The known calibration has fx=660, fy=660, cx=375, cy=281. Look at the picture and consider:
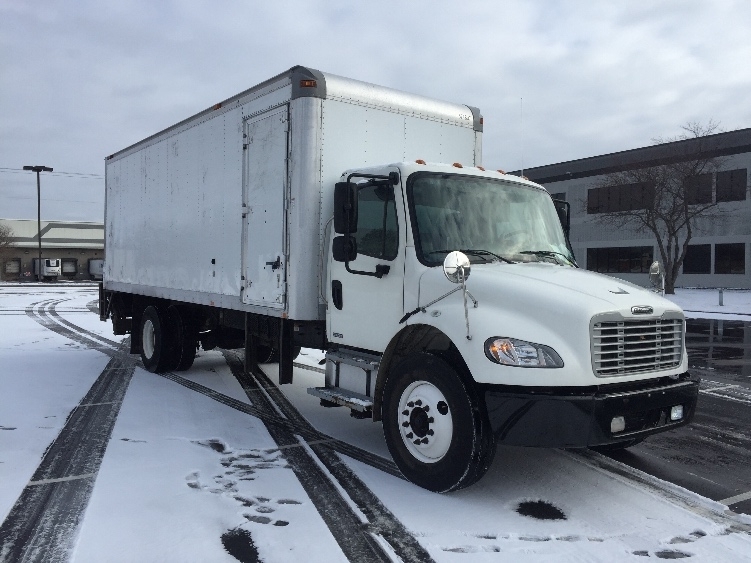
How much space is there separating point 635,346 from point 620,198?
4245 centimetres

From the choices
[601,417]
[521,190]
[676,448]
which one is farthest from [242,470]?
[676,448]

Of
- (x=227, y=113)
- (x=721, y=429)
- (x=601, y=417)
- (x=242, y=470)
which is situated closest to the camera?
(x=601, y=417)

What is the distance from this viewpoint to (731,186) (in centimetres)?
3950

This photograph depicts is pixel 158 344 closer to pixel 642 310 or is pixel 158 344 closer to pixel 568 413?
pixel 568 413

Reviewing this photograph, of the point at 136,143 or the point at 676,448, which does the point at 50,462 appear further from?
the point at 136,143

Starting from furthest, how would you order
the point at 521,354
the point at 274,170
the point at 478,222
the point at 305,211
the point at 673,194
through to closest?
the point at 673,194
the point at 274,170
the point at 305,211
the point at 478,222
the point at 521,354

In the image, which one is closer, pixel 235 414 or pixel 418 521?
Answer: pixel 418 521

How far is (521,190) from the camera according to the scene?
6.05 m

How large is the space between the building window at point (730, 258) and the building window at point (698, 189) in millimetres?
3715

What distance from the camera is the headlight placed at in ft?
14.3

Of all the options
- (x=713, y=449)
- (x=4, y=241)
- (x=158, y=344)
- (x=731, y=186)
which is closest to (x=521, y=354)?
(x=713, y=449)

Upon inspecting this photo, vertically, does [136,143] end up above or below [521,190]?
above

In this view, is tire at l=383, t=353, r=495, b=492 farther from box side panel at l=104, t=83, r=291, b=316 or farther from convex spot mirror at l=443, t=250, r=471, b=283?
box side panel at l=104, t=83, r=291, b=316

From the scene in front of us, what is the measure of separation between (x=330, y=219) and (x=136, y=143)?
19.0 feet
